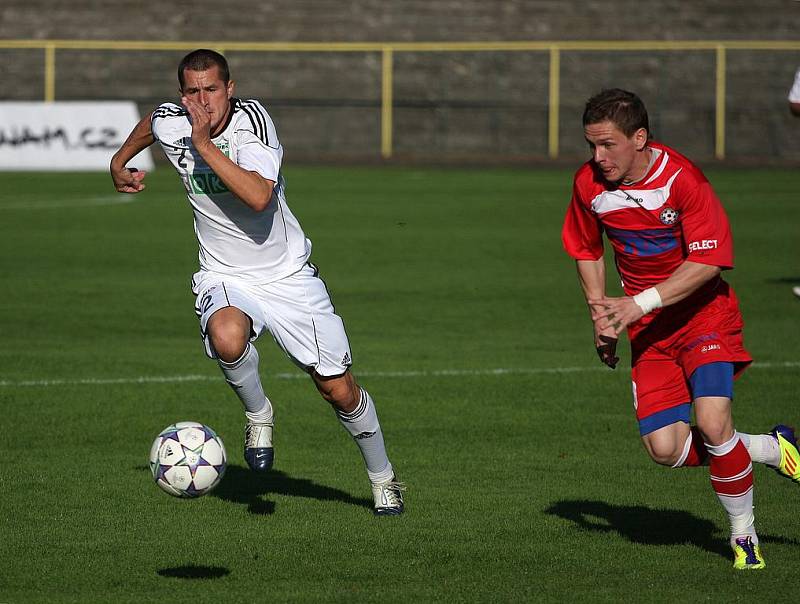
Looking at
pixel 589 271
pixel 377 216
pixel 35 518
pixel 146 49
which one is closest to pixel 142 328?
pixel 35 518

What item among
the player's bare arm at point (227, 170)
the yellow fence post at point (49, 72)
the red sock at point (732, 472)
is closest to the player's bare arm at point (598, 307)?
the red sock at point (732, 472)

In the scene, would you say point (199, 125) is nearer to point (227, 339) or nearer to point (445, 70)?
point (227, 339)

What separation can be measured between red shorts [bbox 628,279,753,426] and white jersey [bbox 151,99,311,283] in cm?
170

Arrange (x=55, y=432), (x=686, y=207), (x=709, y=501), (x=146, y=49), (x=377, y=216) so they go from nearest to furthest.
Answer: (x=686, y=207)
(x=709, y=501)
(x=55, y=432)
(x=377, y=216)
(x=146, y=49)

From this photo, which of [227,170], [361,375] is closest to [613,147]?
[227,170]

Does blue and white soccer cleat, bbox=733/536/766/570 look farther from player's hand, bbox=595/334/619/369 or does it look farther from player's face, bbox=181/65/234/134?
player's face, bbox=181/65/234/134

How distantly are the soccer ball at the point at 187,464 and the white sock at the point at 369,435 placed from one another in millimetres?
664

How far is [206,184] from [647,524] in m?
2.42

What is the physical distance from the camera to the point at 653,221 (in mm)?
5625

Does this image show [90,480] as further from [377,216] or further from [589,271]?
[377,216]

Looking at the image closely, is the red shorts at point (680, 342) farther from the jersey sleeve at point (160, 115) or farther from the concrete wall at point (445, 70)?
the concrete wall at point (445, 70)

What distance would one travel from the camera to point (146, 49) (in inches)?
1389

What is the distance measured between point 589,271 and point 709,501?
4.88 feet

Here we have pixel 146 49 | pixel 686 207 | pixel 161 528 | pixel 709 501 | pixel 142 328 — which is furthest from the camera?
pixel 146 49
